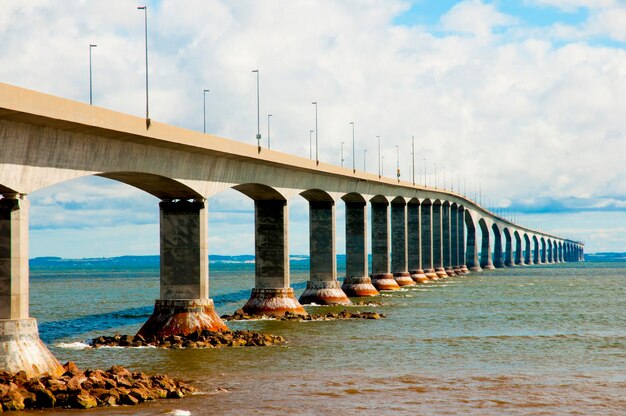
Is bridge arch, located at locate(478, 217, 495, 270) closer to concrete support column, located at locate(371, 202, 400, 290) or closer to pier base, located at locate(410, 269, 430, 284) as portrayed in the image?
pier base, located at locate(410, 269, 430, 284)

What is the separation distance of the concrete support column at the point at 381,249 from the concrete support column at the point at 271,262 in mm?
31817

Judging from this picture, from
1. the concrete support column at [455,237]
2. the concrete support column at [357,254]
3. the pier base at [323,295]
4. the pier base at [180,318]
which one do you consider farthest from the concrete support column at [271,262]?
the concrete support column at [455,237]

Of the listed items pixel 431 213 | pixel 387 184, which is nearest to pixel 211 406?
pixel 387 184

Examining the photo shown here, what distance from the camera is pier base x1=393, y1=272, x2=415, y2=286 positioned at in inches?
3974

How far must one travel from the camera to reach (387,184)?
297 feet

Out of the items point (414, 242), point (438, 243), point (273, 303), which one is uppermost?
point (438, 243)

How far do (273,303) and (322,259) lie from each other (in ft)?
42.3

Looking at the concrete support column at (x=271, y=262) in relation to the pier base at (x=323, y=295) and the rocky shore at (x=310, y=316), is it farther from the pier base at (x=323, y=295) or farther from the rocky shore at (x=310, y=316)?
the pier base at (x=323, y=295)

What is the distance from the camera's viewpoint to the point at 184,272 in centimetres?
4619

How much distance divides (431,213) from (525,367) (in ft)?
271

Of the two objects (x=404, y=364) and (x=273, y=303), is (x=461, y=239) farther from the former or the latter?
(x=404, y=364)

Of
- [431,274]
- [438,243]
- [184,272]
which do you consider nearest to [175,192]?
[184,272]

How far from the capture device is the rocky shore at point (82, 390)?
27.9 meters

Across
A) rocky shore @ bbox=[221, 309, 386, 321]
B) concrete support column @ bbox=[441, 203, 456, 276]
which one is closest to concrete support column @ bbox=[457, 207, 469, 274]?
concrete support column @ bbox=[441, 203, 456, 276]
